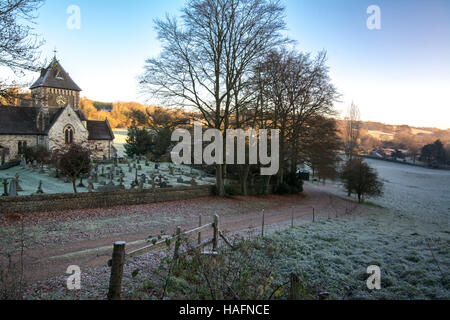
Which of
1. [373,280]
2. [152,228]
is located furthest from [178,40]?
[373,280]

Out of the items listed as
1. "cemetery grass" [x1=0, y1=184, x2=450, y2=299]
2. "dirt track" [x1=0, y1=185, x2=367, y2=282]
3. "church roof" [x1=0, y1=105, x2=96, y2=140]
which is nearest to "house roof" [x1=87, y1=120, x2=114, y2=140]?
"church roof" [x1=0, y1=105, x2=96, y2=140]

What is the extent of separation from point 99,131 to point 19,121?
400 inches

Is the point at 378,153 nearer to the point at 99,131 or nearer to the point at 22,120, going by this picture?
the point at 99,131

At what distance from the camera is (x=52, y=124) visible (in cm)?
3709

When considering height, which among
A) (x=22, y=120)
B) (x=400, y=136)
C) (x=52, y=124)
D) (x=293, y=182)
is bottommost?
(x=293, y=182)

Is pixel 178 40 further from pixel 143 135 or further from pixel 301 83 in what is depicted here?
pixel 143 135

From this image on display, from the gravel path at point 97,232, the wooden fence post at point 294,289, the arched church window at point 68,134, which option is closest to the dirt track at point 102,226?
the gravel path at point 97,232

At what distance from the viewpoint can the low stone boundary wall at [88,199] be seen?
12219 mm

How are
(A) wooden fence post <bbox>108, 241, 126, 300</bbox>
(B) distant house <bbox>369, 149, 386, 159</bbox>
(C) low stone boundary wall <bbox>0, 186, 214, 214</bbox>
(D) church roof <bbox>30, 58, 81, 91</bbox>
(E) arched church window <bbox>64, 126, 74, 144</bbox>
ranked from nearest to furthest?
(A) wooden fence post <bbox>108, 241, 126, 300</bbox> < (C) low stone boundary wall <bbox>0, 186, 214, 214</bbox> < (E) arched church window <bbox>64, 126, 74, 144</bbox> < (D) church roof <bbox>30, 58, 81, 91</bbox> < (B) distant house <bbox>369, 149, 386, 159</bbox>

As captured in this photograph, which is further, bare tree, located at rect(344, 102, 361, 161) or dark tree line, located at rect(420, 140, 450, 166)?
dark tree line, located at rect(420, 140, 450, 166)

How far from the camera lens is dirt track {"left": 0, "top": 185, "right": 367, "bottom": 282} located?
7.86 meters

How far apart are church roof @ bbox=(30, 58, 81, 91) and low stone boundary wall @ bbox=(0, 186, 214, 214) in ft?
110

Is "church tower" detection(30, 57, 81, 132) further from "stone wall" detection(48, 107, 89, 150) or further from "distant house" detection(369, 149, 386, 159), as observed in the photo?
"distant house" detection(369, 149, 386, 159)

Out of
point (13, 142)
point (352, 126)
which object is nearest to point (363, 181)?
point (352, 126)
